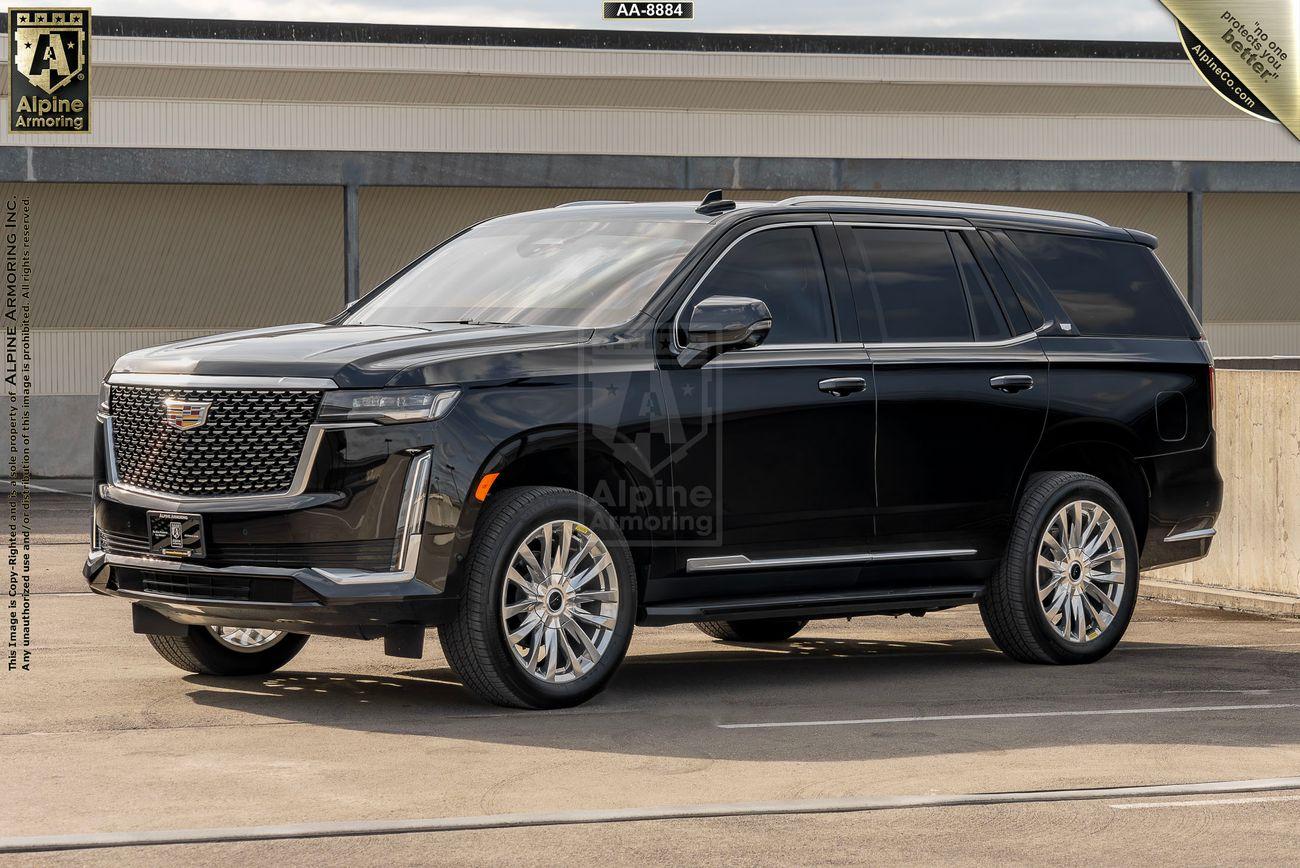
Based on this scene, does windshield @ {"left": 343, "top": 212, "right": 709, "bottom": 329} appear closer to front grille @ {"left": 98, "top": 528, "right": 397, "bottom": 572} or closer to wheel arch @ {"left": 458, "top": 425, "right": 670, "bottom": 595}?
wheel arch @ {"left": 458, "top": 425, "right": 670, "bottom": 595}

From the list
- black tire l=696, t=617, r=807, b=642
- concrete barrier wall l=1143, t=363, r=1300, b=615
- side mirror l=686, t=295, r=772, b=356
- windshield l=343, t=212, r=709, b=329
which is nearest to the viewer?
side mirror l=686, t=295, r=772, b=356

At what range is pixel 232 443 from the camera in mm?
8383

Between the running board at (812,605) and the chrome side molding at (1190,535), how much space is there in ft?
4.49

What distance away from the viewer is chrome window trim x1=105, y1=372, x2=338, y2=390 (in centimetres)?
823

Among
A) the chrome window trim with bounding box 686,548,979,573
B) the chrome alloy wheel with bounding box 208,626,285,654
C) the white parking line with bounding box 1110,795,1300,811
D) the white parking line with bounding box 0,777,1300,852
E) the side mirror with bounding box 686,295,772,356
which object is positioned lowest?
the white parking line with bounding box 1110,795,1300,811

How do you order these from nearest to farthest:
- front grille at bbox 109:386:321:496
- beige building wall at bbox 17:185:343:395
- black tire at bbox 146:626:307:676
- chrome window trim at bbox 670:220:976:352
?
1. front grille at bbox 109:386:321:496
2. chrome window trim at bbox 670:220:976:352
3. black tire at bbox 146:626:307:676
4. beige building wall at bbox 17:185:343:395

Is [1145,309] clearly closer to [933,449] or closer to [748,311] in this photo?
[933,449]

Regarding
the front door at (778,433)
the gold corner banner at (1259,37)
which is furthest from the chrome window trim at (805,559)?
the gold corner banner at (1259,37)

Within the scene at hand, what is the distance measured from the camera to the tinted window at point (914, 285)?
9.88m

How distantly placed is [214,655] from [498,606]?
1849mm

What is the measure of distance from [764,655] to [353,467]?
335 centimetres

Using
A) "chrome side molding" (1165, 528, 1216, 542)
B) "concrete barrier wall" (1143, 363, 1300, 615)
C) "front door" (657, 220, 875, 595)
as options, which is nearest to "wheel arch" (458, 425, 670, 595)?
"front door" (657, 220, 875, 595)

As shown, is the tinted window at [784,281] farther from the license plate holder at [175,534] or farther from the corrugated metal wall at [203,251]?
the corrugated metal wall at [203,251]

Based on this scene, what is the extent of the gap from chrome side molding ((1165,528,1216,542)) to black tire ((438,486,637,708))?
11.6ft
